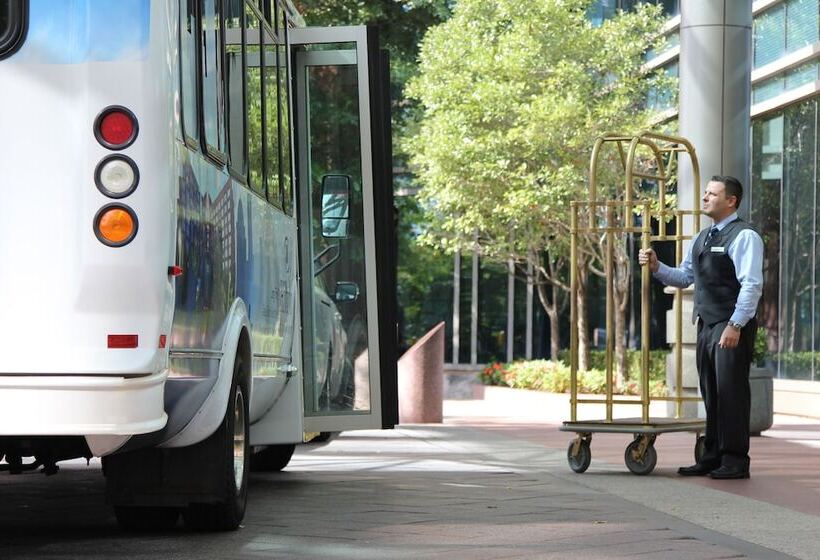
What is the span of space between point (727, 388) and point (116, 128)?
5.90 meters

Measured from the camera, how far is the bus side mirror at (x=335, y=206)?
10.0 metres

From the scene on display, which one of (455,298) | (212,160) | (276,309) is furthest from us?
(455,298)

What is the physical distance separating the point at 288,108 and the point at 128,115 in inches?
169

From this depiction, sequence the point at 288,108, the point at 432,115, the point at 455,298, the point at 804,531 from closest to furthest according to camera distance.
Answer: the point at 804,531 → the point at 288,108 → the point at 432,115 → the point at 455,298

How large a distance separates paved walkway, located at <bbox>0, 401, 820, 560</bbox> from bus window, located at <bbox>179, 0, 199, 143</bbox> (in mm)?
1743

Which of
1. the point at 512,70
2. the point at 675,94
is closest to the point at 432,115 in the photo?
the point at 512,70

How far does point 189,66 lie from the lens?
6.21 metres

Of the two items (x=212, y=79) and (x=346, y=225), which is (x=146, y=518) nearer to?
Answer: (x=212, y=79)

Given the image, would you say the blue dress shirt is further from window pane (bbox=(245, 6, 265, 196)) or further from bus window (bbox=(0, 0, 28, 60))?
bus window (bbox=(0, 0, 28, 60))

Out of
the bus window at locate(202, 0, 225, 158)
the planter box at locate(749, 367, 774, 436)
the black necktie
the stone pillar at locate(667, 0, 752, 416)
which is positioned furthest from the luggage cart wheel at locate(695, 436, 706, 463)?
the bus window at locate(202, 0, 225, 158)

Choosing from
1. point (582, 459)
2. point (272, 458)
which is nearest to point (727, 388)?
point (582, 459)

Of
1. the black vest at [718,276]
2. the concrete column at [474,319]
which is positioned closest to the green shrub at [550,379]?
the concrete column at [474,319]

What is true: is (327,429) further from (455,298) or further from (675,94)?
(455,298)

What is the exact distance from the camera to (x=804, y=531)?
7.75 metres
